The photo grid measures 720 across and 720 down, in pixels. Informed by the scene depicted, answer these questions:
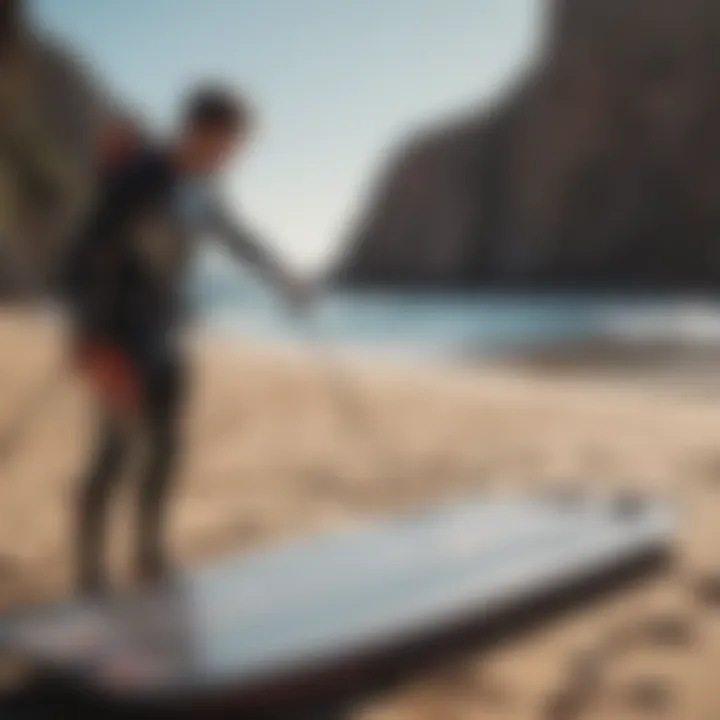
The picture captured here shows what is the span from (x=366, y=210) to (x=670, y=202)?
47 cm

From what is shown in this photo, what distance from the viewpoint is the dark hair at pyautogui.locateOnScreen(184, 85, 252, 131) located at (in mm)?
1087

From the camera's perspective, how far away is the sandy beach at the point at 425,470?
41.8 inches

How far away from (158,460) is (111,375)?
102 millimetres

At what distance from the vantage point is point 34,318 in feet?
3.43

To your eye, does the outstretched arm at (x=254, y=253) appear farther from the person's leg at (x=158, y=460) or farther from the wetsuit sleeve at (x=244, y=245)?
the person's leg at (x=158, y=460)

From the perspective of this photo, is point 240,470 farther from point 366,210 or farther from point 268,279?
point 366,210

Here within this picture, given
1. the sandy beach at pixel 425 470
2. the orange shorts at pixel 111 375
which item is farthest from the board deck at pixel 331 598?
the orange shorts at pixel 111 375

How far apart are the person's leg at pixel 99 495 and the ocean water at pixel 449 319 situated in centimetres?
15

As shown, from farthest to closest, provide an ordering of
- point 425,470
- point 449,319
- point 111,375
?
1. point 449,319
2. point 425,470
3. point 111,375

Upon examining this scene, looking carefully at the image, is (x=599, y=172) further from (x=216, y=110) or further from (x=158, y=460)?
(x=158, y=460)

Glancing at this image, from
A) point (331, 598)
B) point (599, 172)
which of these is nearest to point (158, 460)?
point (331, 598)

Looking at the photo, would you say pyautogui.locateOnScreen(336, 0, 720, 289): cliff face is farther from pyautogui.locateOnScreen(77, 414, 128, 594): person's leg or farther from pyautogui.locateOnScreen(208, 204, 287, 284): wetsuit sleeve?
pyautogui.locateOnScreen(77, 414, 128, 594): person's leg

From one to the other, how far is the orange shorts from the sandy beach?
0.02m

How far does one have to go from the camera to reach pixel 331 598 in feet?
3.50
